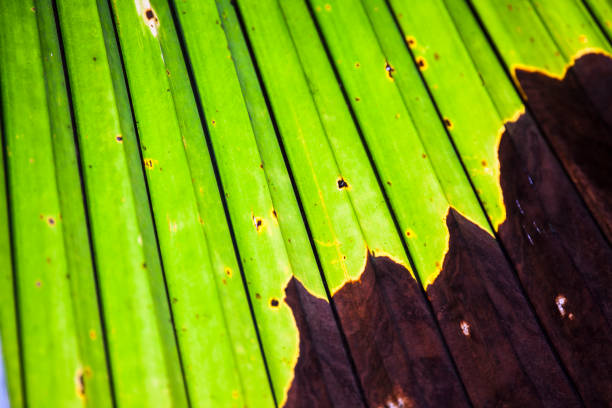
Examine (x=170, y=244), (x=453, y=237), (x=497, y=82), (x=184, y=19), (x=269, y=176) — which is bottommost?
(x=453, y=237)

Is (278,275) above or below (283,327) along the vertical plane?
above

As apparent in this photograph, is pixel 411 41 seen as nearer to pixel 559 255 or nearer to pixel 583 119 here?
pixel 583 119

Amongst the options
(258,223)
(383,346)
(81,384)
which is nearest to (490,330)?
(383,346)

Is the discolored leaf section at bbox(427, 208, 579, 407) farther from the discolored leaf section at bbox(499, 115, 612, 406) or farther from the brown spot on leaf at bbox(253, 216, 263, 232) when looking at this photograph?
the brown spot on leaf at bbox(253, 216, 263, 232)

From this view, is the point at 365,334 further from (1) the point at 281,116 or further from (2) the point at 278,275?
(1) the point at 281,116

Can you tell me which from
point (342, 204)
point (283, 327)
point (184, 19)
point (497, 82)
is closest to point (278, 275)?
point (283, 327)

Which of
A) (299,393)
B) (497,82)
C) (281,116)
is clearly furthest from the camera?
(497,82)
